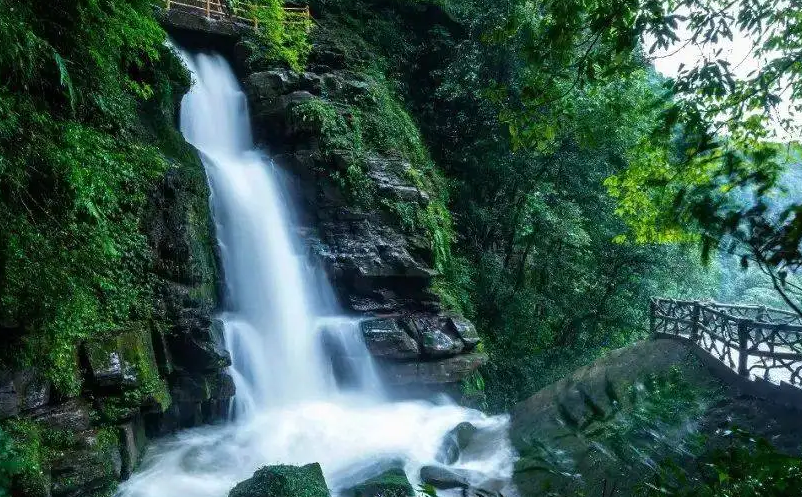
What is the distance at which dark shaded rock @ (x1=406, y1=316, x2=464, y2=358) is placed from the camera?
12.1m

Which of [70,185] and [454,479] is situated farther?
[454,479]

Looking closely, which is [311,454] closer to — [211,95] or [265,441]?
[265,441]

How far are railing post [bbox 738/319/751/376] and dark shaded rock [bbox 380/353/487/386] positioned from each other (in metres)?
5.86

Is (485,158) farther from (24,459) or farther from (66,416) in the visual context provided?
(24,459)

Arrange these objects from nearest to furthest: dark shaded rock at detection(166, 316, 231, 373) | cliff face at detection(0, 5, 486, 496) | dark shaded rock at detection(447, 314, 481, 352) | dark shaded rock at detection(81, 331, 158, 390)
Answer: cliff face at detection(0, 5, 486, 496), dark shaded rock at detection(81, 331, 158, 390), dark shaded rock at detection(166, 316, 231, 373), dark shaded rock at detection(447, 314, 481, 352)

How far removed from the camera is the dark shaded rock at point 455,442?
9.27m

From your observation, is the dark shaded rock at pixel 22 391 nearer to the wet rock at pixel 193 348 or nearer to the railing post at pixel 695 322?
the wet rock at pixel 193 348

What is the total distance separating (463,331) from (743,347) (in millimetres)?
6181

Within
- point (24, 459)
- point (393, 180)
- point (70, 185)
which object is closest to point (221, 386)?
point (24, 459)

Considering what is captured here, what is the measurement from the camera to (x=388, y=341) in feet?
38.8

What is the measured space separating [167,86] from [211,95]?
4.37 meters

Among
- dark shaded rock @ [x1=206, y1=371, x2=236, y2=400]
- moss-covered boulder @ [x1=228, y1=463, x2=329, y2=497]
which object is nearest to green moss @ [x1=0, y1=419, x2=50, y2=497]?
moss-covered boulder @ [x1=228, y1=463, x2=329, y2=497]

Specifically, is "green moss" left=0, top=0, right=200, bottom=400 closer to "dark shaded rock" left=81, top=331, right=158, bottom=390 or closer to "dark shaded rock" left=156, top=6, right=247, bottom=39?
"dark shaded rock" left=81, top=331, right=158, bottom=390

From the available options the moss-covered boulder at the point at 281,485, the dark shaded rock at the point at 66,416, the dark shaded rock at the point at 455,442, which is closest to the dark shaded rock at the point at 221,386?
the dark shaded rock at the point at 66,416
